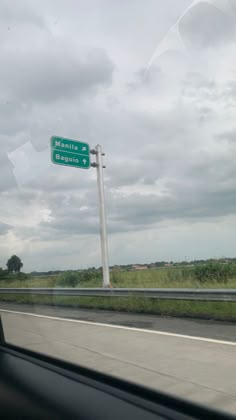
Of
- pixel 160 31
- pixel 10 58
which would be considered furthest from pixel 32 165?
pixel 160 31

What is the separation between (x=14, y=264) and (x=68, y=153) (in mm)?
877

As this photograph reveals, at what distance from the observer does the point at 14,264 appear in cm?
295

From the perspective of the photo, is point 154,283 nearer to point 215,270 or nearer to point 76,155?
point 215,270

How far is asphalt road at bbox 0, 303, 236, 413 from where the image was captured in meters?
1.87

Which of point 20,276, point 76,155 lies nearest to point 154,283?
point 20,276

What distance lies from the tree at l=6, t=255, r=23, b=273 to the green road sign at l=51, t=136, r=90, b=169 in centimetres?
67

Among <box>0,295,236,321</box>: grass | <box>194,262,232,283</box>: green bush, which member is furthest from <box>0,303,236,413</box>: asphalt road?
<box>0,295,236,321</box>: grass

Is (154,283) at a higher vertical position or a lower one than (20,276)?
lower

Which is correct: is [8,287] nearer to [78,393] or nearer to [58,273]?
[58,273]

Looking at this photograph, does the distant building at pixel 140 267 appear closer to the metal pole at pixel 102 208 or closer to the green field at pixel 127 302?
the metal pole at pixel 102 208

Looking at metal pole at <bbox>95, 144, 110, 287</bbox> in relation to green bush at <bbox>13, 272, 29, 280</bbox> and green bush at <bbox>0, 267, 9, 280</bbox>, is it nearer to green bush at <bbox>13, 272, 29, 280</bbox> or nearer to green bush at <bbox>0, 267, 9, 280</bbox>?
green bush at <bbox>13, 272, 29, 280</bbox>

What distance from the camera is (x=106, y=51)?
2.20 meters

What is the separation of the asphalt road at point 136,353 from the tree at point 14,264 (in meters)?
0.34

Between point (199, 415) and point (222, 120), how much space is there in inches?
44.4
